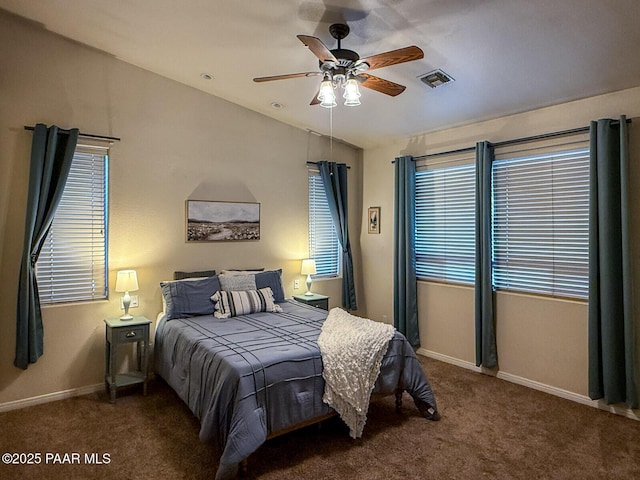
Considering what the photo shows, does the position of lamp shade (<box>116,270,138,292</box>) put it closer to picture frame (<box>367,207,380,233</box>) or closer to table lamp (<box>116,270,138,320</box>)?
table lamp (<box>116,270,138,320</box>)

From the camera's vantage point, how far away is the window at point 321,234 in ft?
17.2

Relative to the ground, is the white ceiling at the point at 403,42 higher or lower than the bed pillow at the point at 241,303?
higher

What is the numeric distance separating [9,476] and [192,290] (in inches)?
72.3

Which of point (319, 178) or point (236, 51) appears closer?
point (236, 51)

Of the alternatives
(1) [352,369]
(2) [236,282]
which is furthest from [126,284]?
(1) [352,369]

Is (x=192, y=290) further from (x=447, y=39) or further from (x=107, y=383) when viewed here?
(x=447, y=39)

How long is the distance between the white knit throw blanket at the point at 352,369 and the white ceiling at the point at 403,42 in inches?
86.6

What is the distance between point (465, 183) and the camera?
4.38m

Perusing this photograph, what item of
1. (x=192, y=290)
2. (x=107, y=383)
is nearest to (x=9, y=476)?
(x=107, y=383)

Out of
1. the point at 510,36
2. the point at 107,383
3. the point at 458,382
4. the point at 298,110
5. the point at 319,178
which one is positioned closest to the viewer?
the point at 510,36

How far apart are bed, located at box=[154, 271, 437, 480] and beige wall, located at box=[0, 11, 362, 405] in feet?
1.90

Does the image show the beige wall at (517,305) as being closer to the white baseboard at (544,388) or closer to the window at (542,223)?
the white baseboard at (544,388)

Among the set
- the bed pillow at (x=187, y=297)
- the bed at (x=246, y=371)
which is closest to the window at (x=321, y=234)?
the bed at (x=246, y=371)

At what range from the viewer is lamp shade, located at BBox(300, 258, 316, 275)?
486 centimetres
